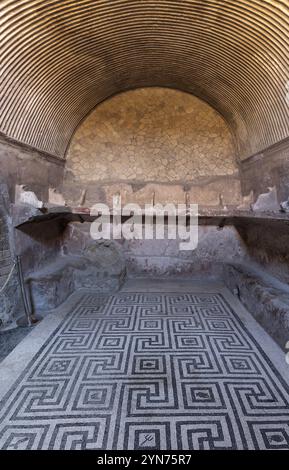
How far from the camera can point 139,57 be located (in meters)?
4.83

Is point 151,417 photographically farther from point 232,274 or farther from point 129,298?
point 232,274

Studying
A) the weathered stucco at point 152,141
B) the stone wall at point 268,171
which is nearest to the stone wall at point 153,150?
the weathered stucco at point 152,141

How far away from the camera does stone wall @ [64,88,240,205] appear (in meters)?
6.20

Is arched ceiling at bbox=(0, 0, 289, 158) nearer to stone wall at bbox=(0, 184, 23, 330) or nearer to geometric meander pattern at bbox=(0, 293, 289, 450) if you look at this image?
stone wall at bbox=(0, 184, 23, 330)

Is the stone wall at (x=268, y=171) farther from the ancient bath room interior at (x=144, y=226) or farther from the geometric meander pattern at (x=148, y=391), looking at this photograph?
the geometric meander pattern at (x=148, y=391)

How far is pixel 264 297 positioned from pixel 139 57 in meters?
4.17

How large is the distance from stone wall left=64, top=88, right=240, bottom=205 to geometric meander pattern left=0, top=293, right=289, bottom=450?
3137mm

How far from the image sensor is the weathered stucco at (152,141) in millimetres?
6199

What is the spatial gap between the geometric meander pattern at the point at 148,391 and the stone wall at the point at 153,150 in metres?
3.14

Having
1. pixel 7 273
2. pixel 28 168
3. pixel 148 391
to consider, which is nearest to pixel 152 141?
pixel 28 168

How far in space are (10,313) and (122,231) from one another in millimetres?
2850

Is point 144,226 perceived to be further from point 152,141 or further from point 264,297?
point 264,297

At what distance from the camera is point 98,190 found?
6309mm
